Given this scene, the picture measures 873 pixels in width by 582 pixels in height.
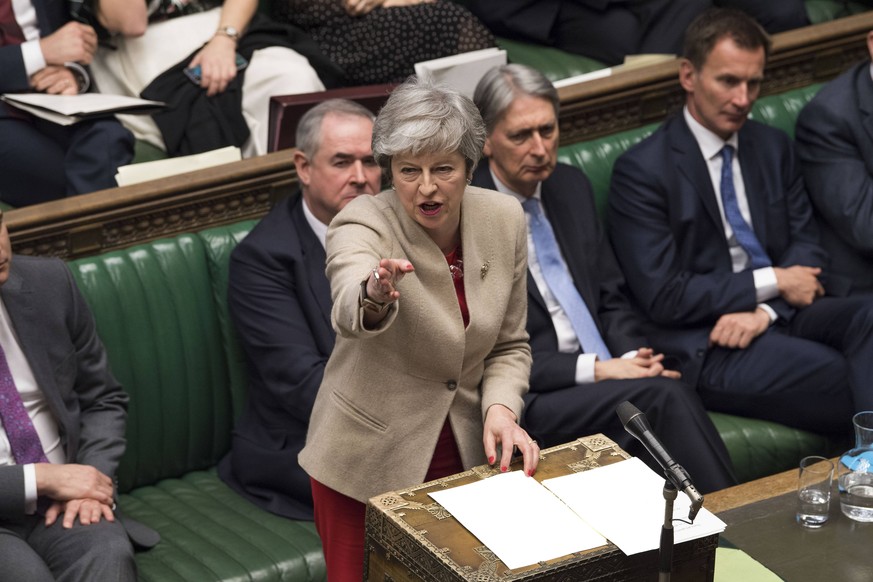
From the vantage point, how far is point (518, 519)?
7.34ft

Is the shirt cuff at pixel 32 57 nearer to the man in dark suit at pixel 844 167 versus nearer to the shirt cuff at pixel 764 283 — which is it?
the shirt cuff at pixel 764 283

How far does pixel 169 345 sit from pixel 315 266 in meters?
0.46

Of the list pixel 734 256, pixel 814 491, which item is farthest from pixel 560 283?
pixel 814 491

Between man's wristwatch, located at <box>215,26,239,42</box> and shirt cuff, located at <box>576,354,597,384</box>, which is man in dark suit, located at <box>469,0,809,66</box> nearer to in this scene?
man's wristwatch, located at <box>215,26,239,42</box>

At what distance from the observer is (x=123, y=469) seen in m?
3.49

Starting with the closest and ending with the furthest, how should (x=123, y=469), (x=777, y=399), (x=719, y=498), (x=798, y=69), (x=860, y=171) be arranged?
(x=719, y=498), (x=123, y=469), (x=777, y=399), (x=860, y=171), (x=798, y=69)

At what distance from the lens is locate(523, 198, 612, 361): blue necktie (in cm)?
365

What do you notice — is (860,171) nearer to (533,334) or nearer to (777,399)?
(777,399)

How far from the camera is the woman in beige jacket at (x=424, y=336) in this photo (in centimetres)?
242

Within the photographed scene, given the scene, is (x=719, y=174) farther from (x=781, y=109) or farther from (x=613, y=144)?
(x=781, y=109)

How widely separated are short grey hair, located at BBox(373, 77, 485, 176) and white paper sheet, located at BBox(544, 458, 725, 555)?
0.60 meters

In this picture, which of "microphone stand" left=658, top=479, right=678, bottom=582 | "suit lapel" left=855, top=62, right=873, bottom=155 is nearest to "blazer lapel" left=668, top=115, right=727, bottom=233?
"suit lapel" left=855, top=62, right=873, bottom=155

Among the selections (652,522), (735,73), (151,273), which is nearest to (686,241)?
(735,73)

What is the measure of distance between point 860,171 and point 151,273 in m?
2.09
